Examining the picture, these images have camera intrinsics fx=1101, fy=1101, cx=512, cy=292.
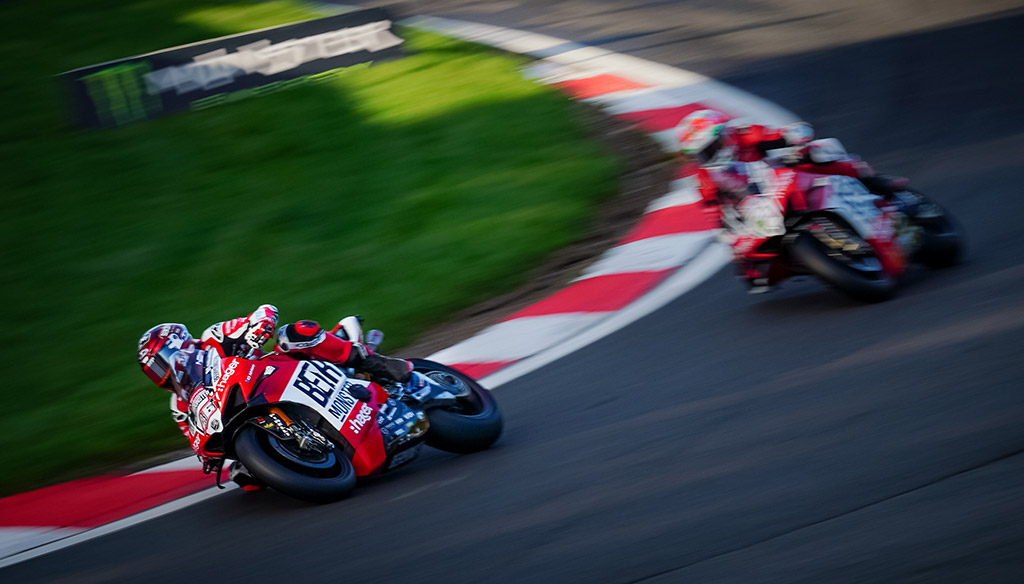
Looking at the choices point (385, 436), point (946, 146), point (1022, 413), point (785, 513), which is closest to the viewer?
point (785, 513)

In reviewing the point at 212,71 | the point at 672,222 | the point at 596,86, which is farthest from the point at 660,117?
the point at 212,71

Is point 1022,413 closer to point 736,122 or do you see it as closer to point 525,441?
point 525,441

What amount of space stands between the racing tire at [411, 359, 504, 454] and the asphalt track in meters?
0.09

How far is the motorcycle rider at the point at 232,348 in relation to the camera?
4809 mm

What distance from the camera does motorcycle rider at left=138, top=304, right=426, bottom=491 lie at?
4809 mm

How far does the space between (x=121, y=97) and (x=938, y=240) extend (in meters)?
8.00

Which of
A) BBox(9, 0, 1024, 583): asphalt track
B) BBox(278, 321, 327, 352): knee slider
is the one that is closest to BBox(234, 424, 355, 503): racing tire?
BBox(9, 0, 1024, 583): asphalt track

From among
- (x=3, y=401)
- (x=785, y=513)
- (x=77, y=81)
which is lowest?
(x=3, y=401)

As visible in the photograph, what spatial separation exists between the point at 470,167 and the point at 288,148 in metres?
2.02

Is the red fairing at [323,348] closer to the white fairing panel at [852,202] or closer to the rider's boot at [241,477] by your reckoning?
the rider's boot at [241,477]

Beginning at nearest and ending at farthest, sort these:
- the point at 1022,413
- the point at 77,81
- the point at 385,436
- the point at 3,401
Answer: the point at 1022,413 → the point at 385,436 → the point at 3,401 → the point at 77,81

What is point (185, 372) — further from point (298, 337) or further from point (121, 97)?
point (121, 97)

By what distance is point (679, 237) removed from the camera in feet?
25.0

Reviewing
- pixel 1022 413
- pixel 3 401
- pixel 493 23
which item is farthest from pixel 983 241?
pixel 493 23
